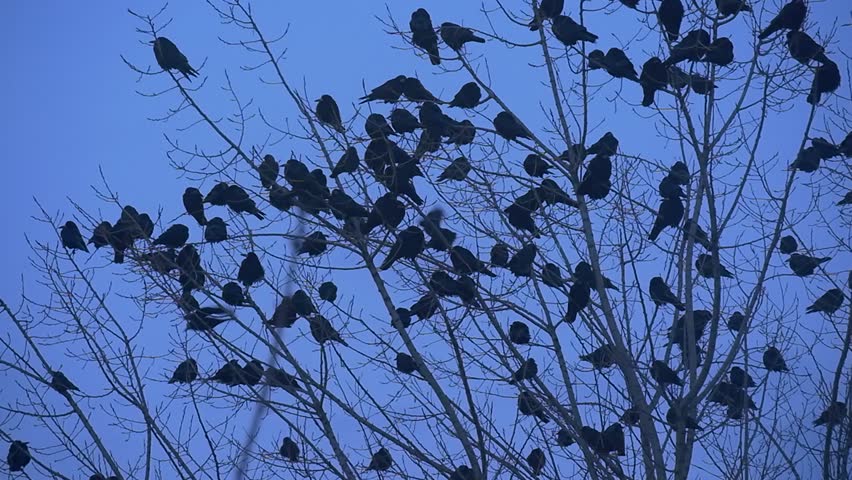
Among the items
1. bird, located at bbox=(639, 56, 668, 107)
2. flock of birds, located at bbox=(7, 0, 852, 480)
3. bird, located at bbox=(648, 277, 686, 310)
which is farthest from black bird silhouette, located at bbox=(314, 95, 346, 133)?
bird, located at bbox=(648, 277, 686, 310)

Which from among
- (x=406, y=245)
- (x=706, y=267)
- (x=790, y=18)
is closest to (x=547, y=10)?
(x=790, y=18)

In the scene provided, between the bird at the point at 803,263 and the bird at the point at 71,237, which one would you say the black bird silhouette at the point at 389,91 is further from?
the bird at the point at 803,263

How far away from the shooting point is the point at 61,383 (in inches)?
232

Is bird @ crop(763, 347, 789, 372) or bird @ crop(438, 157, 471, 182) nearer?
bird @ crop(438, 157, 471, 182)

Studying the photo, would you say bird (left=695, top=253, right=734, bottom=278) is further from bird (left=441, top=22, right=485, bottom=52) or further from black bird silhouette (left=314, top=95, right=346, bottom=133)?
black bird silhouette (left=314, top=95, right=346, bottom=133)

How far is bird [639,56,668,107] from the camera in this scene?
19.1 feet

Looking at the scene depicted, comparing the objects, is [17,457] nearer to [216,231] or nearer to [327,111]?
[216,231]

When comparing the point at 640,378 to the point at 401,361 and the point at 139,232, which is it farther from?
the point at 139,232

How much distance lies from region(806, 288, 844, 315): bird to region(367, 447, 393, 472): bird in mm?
3046

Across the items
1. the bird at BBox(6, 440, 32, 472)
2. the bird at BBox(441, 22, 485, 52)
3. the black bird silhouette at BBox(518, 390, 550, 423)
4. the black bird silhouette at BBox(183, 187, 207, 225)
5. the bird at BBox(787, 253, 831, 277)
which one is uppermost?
the bird at BBox(441, 22, 485, 52)

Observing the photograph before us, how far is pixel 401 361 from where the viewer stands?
550cm

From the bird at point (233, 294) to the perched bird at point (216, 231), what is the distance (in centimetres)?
32

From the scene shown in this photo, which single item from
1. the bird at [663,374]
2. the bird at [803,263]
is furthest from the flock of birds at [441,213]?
the bird at [803,263]

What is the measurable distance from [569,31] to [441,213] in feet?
4.29
